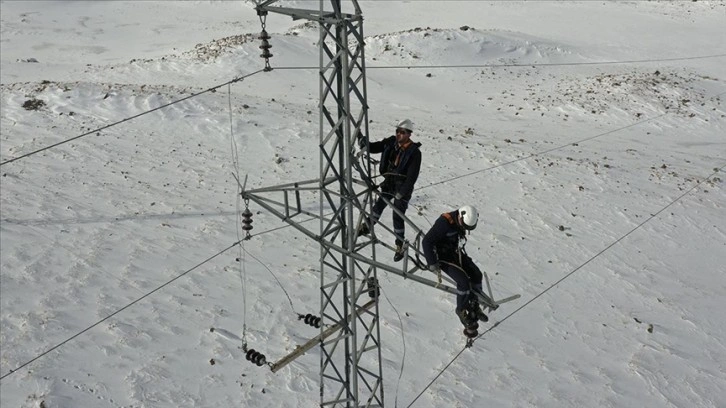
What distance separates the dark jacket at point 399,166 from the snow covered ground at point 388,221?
5.74m

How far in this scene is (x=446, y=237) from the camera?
10.3 metres

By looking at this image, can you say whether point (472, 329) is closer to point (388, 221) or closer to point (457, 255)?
point (457, 255)

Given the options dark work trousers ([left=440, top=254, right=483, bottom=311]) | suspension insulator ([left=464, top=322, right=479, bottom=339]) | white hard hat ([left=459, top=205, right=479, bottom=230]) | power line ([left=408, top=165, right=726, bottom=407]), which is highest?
white hard hat ([left=459, top=205, right=479, bottom=230])

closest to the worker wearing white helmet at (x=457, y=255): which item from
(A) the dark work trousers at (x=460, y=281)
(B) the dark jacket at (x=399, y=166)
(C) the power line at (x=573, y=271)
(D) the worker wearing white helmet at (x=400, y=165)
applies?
(A) the dark work trousers at (x=460, y=281)

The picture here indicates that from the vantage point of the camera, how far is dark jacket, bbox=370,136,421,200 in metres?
11.6

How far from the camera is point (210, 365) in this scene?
15.1m

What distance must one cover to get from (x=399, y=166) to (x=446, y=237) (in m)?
2.14

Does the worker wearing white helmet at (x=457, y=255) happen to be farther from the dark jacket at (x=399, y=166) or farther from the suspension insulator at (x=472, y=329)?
the dark jacket at (x=399, y=166)

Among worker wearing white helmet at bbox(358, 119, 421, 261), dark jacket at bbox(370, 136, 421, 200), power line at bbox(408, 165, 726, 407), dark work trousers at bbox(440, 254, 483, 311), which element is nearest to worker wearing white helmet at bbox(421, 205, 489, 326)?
dark work trousers at bbox(440, 254, 483, 311)

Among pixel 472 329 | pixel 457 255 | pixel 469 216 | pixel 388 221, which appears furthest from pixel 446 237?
pixel 388 221

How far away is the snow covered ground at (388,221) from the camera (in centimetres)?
1534

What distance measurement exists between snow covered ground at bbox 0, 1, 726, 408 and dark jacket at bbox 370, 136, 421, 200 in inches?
226

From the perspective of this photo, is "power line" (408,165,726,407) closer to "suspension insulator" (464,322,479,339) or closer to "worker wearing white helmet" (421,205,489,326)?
"worker wearing white helmet" (421,205,489,326)

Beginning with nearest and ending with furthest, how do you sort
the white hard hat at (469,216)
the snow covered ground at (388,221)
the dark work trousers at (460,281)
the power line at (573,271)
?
the dark work trousers at (460,281) → the white hard hat at (469,216) → the power line at (573,271) → the snow covered ground at (388,221)
